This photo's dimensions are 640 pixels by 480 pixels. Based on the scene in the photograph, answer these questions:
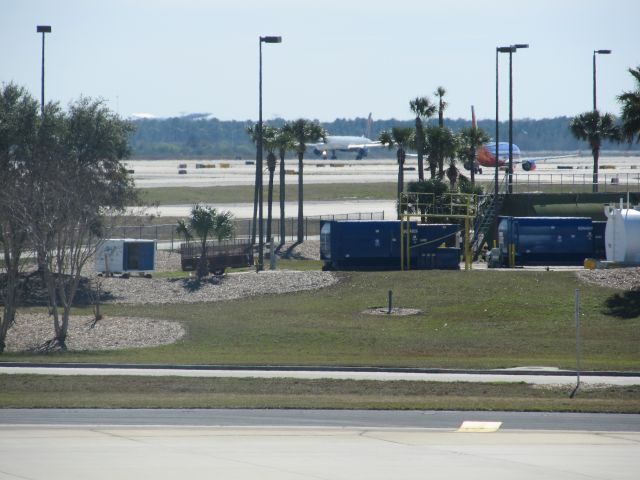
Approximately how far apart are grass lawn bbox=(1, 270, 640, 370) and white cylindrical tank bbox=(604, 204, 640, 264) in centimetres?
404

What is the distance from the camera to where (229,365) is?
112 ft

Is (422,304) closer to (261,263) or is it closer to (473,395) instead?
(261,263)

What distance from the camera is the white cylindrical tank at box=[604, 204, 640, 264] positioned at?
54.4 m

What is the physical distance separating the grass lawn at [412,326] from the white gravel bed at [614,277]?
2.53 ft

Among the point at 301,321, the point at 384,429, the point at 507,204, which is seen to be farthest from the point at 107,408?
the point at 507,204

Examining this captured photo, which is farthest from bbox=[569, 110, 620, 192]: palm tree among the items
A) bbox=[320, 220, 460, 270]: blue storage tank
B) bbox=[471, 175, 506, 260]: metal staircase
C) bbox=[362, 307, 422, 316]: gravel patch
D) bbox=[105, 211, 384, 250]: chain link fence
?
bbox=[362, 307, 422, 316]: gravel patch

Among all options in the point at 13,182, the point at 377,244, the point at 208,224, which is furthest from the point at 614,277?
the point at 13,182

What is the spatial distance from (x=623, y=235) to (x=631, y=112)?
6329 mm

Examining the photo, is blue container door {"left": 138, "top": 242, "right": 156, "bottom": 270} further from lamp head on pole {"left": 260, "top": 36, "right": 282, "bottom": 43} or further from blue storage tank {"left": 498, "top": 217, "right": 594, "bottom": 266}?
blue storage tank {"left": 498, "top": 217, "right": 594, "bottom": 266}

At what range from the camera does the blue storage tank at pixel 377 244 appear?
2277 inches

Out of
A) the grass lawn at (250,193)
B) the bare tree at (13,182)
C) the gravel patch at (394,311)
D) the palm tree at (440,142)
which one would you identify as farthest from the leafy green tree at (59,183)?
the grass lawn at (250,193)

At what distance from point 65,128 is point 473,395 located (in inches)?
1306

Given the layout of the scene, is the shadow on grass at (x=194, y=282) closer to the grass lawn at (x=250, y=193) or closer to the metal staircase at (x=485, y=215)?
the metal staircase at (x=485, y=215)

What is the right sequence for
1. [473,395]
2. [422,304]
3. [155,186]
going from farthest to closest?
1. [155,186]
2. [422,304]
3. [473,395]
